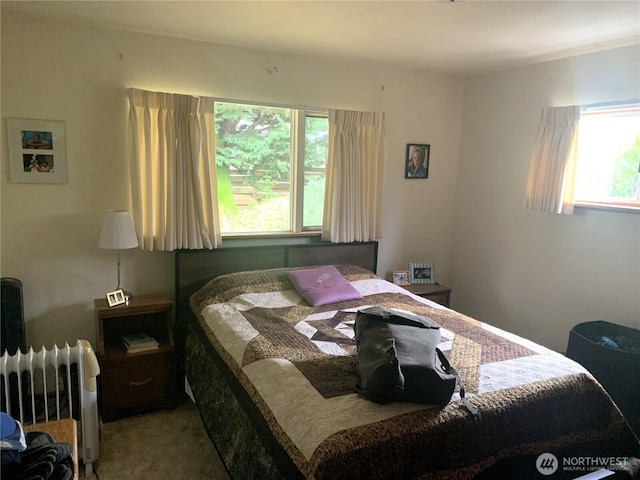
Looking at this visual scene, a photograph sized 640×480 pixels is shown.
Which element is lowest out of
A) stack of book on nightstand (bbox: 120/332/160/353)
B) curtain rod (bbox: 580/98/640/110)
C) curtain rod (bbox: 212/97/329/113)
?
stack of book on nightstand (bbox: 120/332/160/353)

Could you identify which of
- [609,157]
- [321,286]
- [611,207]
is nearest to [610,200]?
[611,207]

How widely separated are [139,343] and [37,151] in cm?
133

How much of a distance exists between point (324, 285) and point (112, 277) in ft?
4.73

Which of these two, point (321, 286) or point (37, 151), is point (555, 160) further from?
point (37, 151)

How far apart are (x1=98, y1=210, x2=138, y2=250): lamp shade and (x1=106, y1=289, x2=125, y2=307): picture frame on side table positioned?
310 mm

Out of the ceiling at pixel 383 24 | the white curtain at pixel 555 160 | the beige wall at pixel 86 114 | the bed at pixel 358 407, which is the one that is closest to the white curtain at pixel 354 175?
the beige wall at pixel 86 114

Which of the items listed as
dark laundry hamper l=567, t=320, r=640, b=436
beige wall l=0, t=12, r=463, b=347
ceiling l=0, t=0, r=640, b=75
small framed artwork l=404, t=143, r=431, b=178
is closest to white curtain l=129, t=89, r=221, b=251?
beige wall l=0, t=12, r=463, b=347

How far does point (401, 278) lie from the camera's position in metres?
3.85

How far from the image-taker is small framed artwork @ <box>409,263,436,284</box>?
153 inches

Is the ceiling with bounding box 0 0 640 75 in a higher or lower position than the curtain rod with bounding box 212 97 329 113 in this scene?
higher

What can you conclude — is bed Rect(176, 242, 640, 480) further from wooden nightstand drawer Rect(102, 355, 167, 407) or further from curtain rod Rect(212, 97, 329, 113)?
curtain rod Rect(212, 97, 329, 113)

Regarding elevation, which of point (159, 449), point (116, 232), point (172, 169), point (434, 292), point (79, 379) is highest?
point (172, 169)

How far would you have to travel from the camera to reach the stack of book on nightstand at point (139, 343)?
105 inches

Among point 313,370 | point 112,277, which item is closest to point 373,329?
point 313,370
